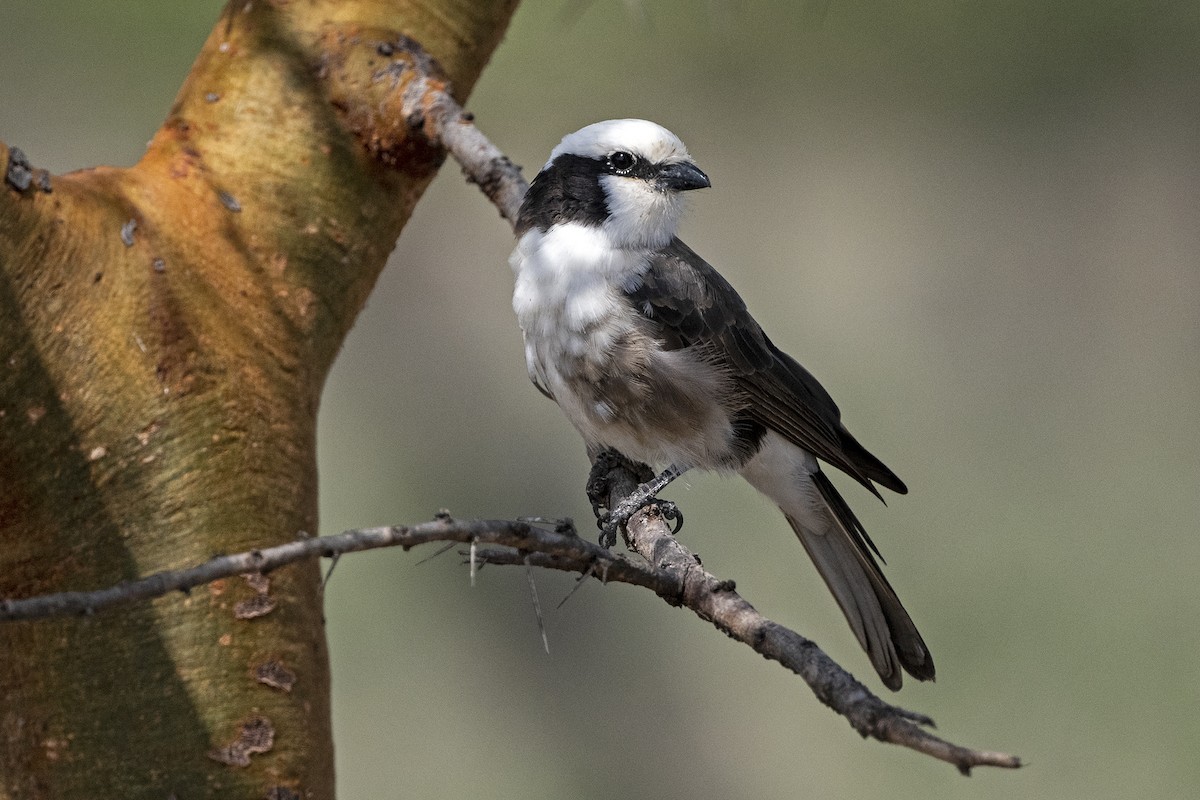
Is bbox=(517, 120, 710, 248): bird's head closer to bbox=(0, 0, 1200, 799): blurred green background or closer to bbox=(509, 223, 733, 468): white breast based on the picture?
bbox=(509, 223, 733, 468): white breast

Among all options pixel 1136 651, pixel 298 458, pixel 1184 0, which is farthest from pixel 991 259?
pixel 298 458

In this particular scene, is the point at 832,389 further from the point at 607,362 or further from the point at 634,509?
the point at 634,509

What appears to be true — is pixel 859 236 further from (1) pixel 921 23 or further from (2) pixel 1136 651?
(2) pixel 1136 651

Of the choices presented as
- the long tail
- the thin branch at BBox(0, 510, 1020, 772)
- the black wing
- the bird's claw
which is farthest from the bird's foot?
the thin branch at BBox(0, 510, 1020, 772)

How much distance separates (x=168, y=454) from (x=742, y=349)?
1.67 metres

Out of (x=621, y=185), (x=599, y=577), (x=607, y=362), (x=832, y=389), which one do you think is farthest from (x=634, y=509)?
(x=832, y=389)

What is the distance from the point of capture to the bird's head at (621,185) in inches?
123

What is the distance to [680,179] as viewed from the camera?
10.2 ft

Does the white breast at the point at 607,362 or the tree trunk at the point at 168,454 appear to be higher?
the white breast at the point at 607,362

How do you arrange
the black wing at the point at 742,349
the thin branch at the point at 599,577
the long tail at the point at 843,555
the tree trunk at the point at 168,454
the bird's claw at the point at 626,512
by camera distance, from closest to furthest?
the thin branch at the point at 599,577
the tree trunk at the point at 168,454
the bird's claw at the point at 626,512
the long tail at the point at 843,555
the black wing at the point at 742,349

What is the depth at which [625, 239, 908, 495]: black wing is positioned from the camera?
3.05 meters

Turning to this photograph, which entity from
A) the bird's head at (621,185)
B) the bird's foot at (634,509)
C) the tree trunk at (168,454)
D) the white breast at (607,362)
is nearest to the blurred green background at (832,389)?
the bird's head at (621,185)

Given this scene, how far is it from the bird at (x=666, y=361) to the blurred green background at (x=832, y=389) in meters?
0.70

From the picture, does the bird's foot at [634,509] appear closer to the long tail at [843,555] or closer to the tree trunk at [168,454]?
the long tail at [843,555]
